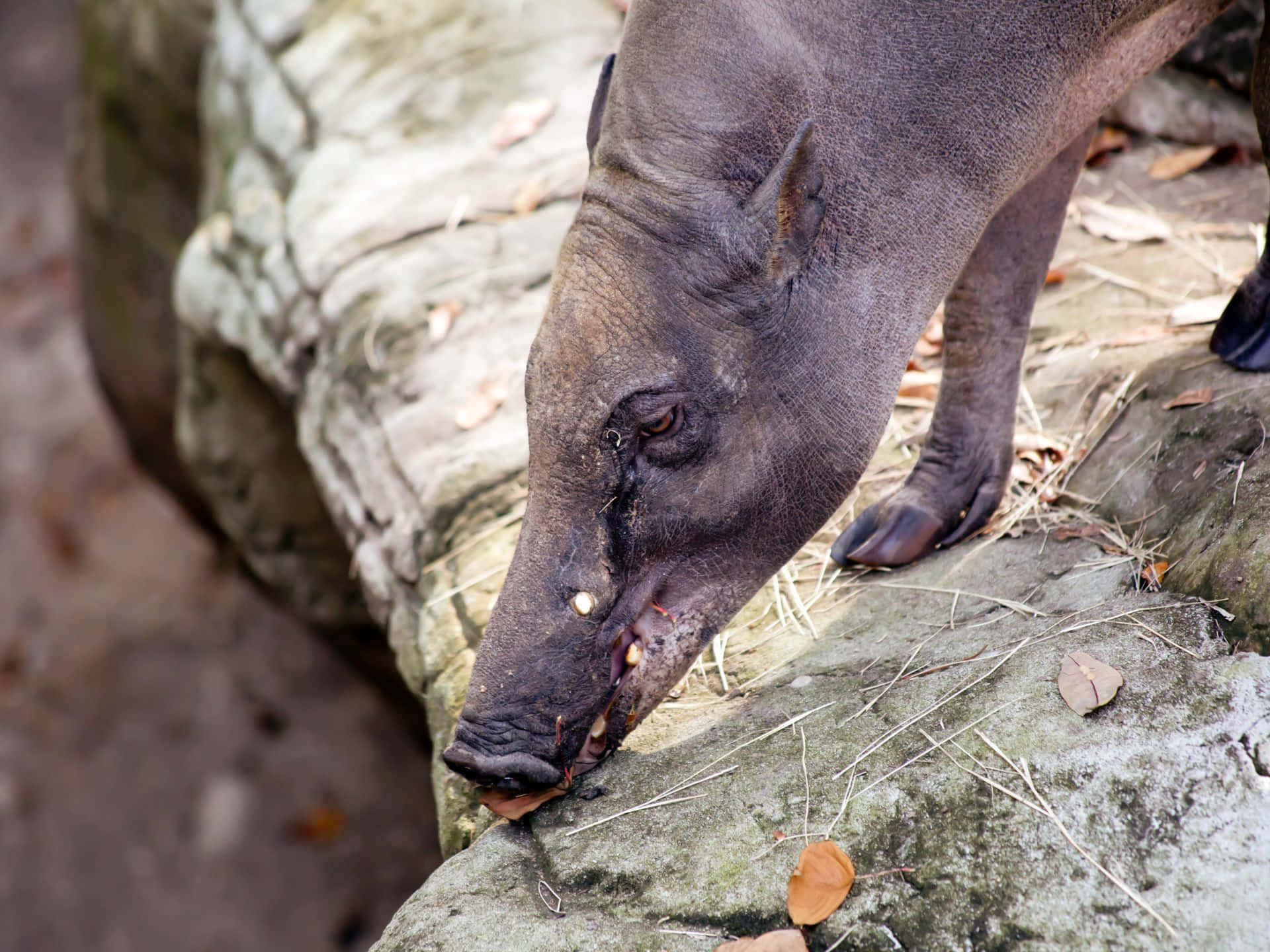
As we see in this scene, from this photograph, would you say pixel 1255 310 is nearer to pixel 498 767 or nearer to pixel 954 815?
pixel 954 815

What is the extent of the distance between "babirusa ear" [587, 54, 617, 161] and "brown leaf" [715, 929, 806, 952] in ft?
5.54

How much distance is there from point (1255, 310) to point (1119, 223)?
153 cm

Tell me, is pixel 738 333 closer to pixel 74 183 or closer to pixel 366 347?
pixel 366 347

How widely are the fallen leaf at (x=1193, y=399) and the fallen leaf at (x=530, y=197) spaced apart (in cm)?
258

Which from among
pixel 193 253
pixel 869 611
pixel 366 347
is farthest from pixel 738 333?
pixel 193 253

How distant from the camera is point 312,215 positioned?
4957 millimetres

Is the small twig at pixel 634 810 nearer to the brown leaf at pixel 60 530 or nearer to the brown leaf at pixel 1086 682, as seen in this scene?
the brown leaf at pixel 1086 682

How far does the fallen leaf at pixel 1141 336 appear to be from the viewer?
11.8ft

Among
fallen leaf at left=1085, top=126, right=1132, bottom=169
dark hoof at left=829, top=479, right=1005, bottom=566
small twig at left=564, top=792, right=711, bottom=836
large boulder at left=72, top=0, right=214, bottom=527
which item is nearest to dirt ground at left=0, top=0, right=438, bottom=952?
large boulder at left=72, top=0, right=214, bottom=527

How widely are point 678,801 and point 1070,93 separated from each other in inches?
70.9

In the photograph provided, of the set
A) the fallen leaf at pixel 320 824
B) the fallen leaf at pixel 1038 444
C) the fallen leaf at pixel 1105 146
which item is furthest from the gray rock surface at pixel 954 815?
the fallen leaf at pixel 320 824

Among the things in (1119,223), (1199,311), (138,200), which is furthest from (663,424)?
(138,200)

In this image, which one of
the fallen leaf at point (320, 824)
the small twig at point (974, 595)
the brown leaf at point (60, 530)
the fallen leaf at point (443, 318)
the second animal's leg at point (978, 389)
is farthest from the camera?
the brown leaf at point (60, 530)

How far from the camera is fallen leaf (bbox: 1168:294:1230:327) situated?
11.7ft
